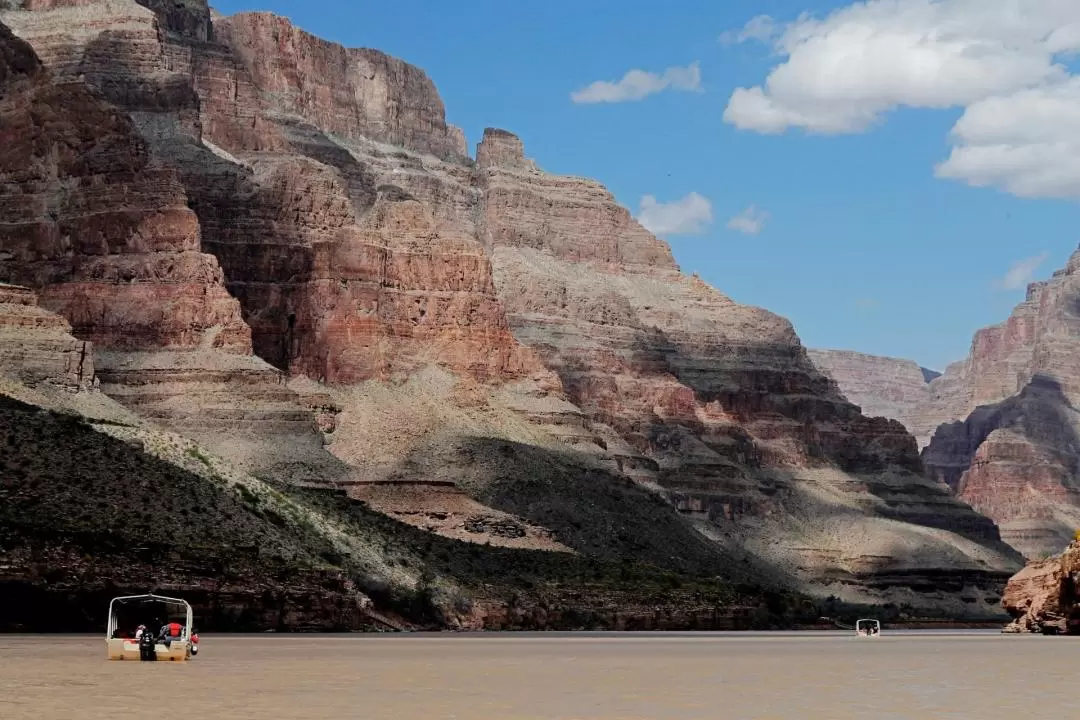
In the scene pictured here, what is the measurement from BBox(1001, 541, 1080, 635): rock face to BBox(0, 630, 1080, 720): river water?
5801 mm

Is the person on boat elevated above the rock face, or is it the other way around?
the rock face

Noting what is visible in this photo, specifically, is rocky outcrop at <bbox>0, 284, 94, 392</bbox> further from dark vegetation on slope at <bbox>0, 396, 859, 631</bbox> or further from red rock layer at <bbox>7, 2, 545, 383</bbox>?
red rock layer at <bbox>7, 2, 545, 383</bbox>

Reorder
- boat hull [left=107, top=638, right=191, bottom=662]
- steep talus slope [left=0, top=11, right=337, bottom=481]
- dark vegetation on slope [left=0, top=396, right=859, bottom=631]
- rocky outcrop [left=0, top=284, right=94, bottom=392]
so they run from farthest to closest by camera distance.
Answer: steep talus slope [left=0, top=11, right=337, bottom=481]
rocky outcrop [left=0, top=284, right=94, bottom=392]
dark vegetation on slope [left=0, top=396, right=859, bottom=631]
boat hull [left=107, top=638, right=191, bottom=662]

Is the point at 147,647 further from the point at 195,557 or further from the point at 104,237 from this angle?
the point at 104,237

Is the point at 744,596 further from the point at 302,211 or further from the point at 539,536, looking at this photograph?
the point at 302,211

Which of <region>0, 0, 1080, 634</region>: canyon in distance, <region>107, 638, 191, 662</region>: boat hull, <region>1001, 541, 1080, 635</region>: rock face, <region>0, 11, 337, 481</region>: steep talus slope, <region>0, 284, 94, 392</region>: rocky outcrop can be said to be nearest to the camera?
<region>107, 638, 191, 662</region>: boat hull

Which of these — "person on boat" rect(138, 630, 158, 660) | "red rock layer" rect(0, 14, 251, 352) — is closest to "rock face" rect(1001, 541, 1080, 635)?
"person on boat" rect(138, 630, 158, 660)

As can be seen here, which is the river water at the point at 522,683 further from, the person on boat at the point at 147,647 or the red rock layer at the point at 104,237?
the red rock layer at the point at 104,237

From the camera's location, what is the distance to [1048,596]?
3696 inches

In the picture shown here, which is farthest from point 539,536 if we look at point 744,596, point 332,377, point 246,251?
point 246,251

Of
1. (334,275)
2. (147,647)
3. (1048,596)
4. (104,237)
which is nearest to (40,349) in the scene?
(104,237)

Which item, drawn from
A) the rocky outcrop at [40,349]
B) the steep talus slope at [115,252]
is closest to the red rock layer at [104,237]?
the steep talus slope at [115,252]

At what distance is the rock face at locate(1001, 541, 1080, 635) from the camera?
88.1 metres

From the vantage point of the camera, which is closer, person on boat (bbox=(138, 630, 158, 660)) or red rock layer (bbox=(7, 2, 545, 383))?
person on boat (bbox=(138, 630, 158, 660))
